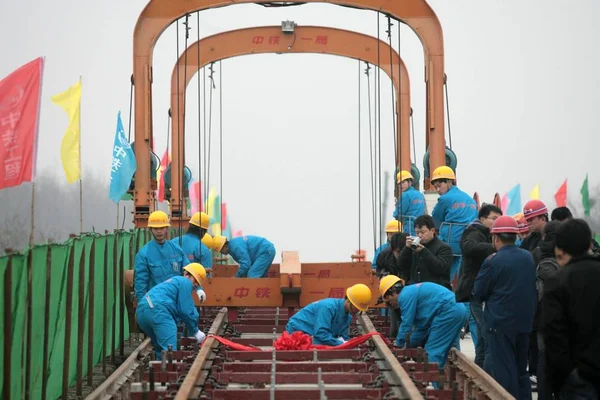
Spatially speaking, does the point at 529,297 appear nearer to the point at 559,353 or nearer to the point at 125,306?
the point at 559,353

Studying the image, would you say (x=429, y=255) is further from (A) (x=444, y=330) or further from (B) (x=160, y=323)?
(B) (x=160, y=323)

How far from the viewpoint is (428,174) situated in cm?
1888

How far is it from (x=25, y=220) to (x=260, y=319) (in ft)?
80.2

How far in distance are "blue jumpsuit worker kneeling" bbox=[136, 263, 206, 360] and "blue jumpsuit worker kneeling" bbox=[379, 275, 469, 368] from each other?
2.26 metres

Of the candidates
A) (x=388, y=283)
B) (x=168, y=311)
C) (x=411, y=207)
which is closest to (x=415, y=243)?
(x=388, y=283)

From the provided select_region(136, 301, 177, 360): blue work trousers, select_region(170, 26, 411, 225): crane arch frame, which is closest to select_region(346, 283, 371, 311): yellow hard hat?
select_region(136, 301, 177, 360): blue work trousers

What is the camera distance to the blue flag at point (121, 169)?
61.5ft

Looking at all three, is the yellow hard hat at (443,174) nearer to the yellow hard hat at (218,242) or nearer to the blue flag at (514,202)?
the yellow hard hat at (218,242)

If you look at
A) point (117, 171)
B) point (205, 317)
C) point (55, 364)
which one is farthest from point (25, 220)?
point (55, 364)

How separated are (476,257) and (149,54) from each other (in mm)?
8714

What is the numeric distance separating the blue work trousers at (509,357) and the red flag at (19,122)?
4.92 m

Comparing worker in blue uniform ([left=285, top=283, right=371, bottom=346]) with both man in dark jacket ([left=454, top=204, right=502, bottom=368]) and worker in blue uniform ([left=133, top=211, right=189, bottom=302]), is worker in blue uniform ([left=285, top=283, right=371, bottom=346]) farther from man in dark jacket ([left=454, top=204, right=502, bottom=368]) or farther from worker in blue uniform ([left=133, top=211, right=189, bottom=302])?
worker in blue uniform ([left=133, top=211, right=189, bottom=302])

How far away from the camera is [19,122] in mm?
11984

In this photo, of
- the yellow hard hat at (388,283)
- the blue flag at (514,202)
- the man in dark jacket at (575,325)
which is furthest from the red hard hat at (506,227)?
the blue flag at (514,202)
